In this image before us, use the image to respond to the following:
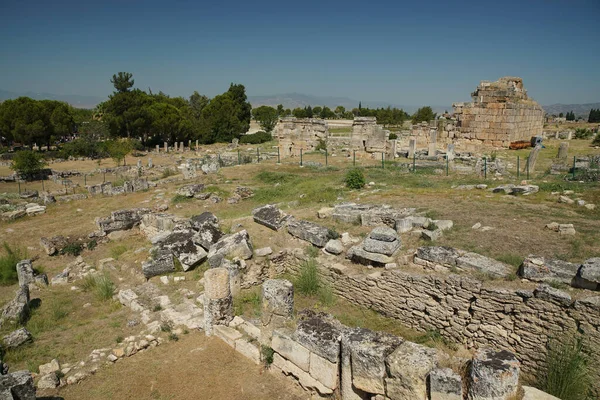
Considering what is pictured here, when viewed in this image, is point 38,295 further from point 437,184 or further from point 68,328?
point 437,184

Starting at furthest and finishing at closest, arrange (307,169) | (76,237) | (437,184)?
1. (307,169)
2. (437,184)
3. (76,237)

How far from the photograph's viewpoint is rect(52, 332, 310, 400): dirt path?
5.74 m

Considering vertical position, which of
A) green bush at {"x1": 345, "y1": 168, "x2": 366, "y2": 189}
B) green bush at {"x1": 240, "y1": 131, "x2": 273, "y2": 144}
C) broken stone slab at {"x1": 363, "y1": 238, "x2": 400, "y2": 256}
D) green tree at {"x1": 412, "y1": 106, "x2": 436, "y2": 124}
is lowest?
broken stone slab at {"x1": 363, "y1": 238, "x2": 400, "y2": 256}

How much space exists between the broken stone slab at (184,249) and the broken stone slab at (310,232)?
257 cm

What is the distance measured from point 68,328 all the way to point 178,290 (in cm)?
241

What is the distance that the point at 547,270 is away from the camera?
23.3ft

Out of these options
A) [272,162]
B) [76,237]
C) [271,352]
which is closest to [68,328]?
[271,352]

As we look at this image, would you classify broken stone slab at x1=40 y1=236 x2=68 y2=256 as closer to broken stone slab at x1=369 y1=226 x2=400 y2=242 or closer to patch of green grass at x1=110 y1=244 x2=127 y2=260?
patch of green grass at x1=110 y1=244 x2=127 y2=260

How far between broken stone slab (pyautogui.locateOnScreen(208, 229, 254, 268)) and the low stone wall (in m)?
2.52

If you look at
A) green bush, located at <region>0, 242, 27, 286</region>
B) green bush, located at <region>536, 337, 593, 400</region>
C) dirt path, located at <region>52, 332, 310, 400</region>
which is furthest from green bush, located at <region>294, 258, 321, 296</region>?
green bush, located at <region>0, 242, 27, 286</region>

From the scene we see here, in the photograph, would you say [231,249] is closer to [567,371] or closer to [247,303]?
[247,303]

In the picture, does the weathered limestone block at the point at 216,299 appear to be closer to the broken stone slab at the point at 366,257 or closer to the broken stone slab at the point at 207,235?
the broken stone slab at the point at 366,257

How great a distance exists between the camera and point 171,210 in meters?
16.2

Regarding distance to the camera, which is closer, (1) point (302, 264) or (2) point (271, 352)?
(2) point (271, 352)
